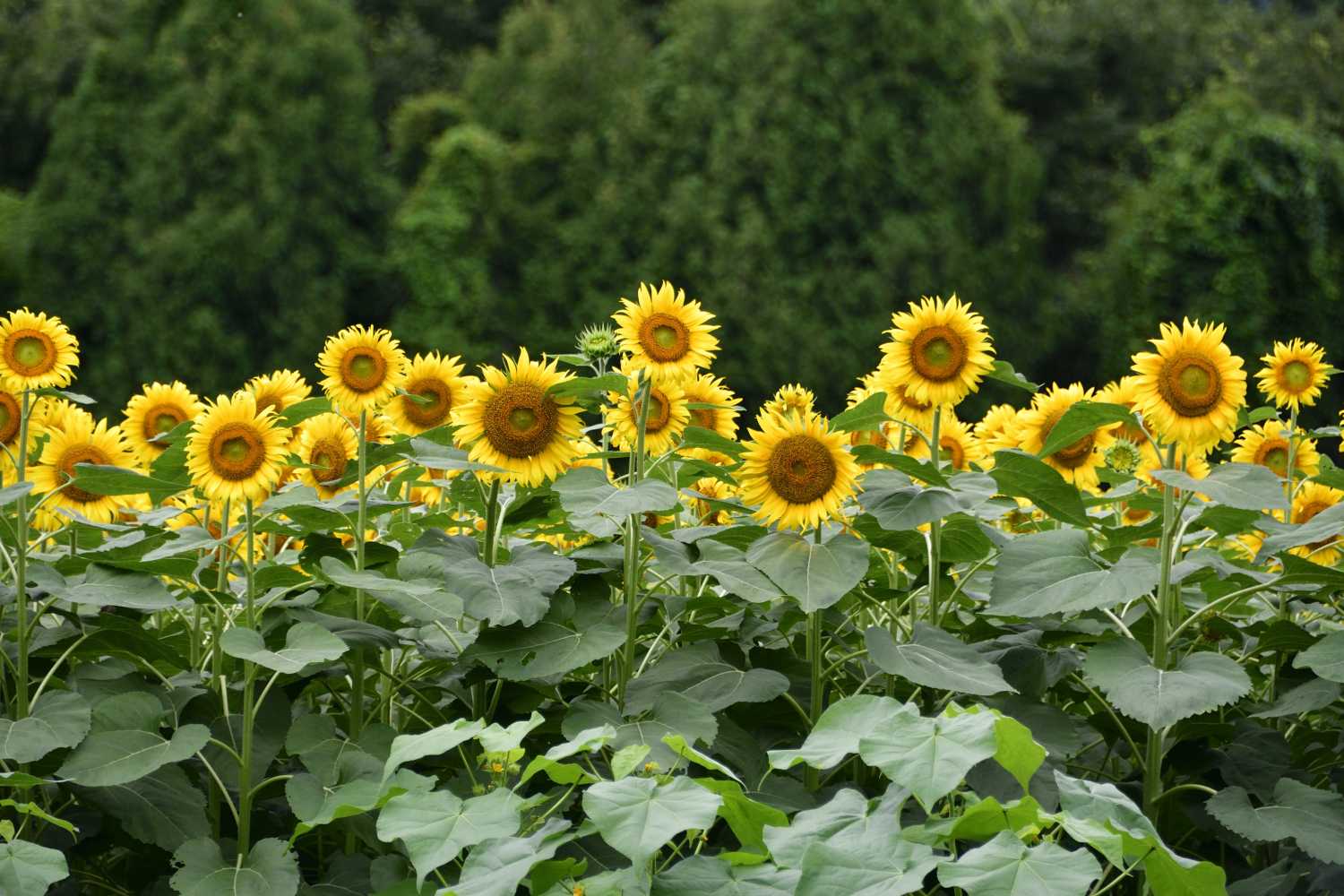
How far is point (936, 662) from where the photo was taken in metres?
2.35

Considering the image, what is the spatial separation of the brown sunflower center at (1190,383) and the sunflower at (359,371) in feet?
4.08

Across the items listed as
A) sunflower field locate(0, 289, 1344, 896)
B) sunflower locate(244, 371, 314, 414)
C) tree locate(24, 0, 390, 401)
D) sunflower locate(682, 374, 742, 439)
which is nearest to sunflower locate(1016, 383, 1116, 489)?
sunflower field locate(0, 289, 1344, 896)

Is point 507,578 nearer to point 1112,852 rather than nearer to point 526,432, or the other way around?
point 526,432

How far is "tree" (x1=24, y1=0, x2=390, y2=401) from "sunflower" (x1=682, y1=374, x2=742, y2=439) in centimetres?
1319

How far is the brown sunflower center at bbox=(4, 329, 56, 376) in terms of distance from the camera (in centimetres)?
274

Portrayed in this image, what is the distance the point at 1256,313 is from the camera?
16.5m

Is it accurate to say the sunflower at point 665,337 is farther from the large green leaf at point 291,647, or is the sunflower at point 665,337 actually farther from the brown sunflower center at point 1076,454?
the brown sunflower center at point 1076,454

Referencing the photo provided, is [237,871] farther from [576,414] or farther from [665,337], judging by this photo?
[665,337]

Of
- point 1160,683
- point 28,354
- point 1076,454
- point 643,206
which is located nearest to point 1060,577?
point 1160,683

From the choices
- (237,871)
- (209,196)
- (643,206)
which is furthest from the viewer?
(643,206)

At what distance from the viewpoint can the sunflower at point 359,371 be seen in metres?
2.70

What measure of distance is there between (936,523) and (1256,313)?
1519cm

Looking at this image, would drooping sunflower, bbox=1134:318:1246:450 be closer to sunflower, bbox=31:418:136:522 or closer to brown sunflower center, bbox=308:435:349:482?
brown sunflower center, bbox=308:435:349:482

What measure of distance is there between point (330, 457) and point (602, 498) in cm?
82
